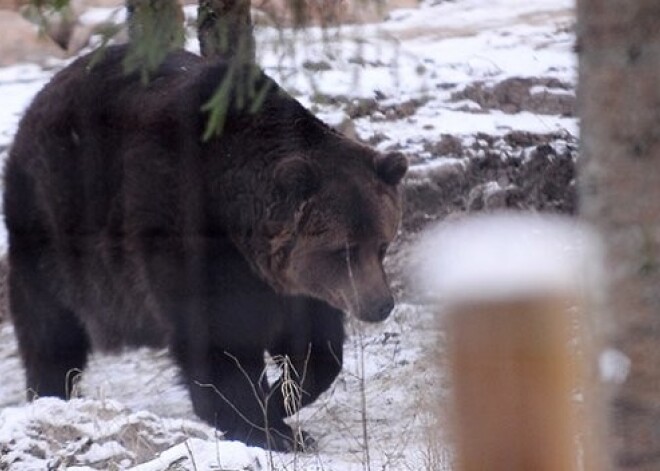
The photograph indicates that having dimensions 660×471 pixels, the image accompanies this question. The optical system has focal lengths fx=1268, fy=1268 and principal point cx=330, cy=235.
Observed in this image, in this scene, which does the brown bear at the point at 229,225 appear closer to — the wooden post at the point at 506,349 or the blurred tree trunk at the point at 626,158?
the blurred tree trunk at the point at 626,158

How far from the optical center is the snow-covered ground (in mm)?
4570

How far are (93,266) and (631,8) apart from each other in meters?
4.41

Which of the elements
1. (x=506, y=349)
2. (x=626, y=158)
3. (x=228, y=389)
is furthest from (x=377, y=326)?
(x=506, y=349)

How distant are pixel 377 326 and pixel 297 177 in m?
2.11

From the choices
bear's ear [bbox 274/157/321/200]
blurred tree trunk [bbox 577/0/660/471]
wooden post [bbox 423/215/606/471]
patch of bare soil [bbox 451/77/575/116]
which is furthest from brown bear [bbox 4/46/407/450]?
patch of bare soil [bbox 451/77/575/116]

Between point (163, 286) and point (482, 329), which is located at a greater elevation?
point (482, 329)

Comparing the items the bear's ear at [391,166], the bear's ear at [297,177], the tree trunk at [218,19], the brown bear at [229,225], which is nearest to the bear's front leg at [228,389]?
the brown bear at [229,225]

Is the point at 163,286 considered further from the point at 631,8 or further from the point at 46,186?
the point at 631,8

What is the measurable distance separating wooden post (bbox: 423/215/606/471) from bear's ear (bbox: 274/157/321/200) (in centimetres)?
385

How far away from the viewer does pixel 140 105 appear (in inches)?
236

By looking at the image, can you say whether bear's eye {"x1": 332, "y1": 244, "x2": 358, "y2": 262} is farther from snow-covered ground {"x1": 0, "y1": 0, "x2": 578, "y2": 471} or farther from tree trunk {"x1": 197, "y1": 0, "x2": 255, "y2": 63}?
tree trunk {"x1": 197, "y1": 0, "x2": 255, "y2": 63}

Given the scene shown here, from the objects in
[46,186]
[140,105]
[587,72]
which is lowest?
[46,186]

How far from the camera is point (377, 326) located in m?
7.68

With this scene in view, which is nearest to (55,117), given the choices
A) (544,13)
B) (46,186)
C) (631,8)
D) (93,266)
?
(46,186)
